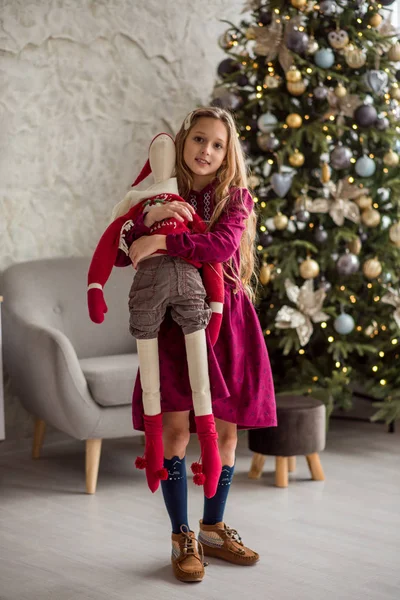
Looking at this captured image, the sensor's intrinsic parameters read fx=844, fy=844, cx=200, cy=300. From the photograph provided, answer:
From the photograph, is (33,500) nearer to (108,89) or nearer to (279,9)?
(108,89)

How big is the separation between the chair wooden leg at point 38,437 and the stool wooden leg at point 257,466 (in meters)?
0.98

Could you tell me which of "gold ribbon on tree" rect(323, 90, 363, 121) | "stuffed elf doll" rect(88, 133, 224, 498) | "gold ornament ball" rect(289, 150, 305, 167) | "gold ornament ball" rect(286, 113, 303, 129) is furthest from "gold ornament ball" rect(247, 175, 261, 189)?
"stuffed elf doll" rect(88, 133, 224, 498)

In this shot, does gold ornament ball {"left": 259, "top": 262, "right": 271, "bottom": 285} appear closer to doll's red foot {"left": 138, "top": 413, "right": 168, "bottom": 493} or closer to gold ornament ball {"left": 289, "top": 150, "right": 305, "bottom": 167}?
gold ornament ball {"left": 289, "top": 150, "right": 305, "bottom": 167}

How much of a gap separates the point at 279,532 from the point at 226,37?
8.02 ft

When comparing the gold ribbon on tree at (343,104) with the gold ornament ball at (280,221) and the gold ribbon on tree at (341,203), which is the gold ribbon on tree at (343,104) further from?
the gold ornament ball at (280,221)

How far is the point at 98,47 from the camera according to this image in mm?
4152

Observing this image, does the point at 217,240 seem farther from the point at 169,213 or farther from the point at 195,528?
the point at 195,528

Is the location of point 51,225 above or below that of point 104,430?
above

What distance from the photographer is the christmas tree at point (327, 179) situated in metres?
3.75

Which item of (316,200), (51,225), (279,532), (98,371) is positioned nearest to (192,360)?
(279,532)

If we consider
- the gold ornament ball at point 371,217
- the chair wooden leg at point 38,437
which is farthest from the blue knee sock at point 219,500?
the gold ornament ball at point 371,217

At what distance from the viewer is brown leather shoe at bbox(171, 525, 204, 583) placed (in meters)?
2.37

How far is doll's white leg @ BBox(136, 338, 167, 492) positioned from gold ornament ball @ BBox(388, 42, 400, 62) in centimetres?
217

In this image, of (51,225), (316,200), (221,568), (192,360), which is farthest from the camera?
(51,225)
